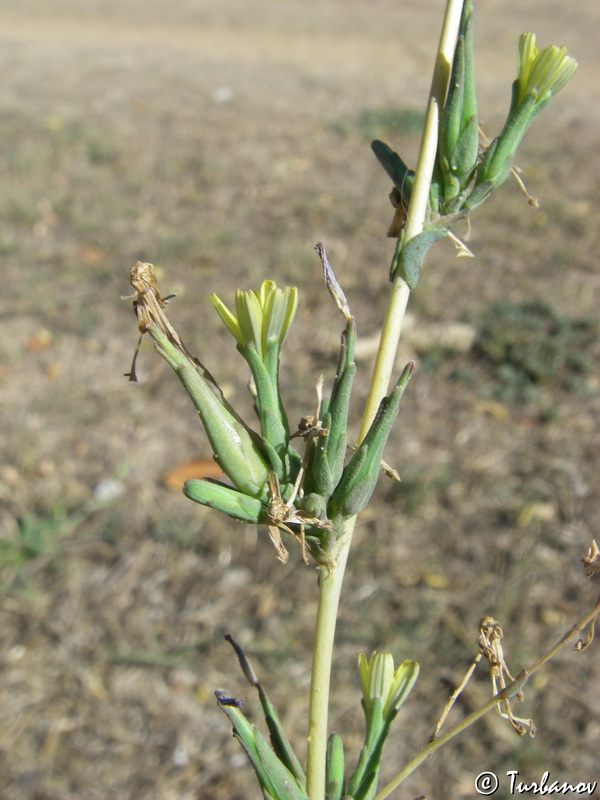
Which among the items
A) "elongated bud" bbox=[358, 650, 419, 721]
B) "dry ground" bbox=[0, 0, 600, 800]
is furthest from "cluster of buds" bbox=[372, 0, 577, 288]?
"dry ground" bbox=[0, 0, 600, 800]

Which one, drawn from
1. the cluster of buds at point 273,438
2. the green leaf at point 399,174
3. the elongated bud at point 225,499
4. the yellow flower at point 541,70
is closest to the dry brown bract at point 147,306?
the cluster of buds at point 273,438

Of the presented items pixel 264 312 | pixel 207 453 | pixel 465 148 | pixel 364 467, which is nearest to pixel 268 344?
pixel 264 312

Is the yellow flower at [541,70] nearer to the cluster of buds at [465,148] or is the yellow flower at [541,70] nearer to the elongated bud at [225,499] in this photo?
the cluster of buds at [465,148]

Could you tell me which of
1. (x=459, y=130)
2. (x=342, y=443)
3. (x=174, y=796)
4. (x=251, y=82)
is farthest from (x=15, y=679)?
(x=251, y=82)

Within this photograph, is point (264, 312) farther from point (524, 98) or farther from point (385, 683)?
point (385, 683)

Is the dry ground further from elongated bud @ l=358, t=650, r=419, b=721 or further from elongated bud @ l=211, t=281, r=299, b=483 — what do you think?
elongated bud @ l=211, t=281, r=299, b=483
